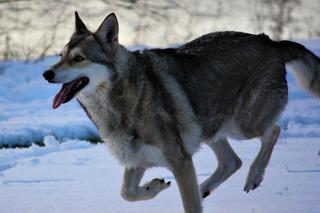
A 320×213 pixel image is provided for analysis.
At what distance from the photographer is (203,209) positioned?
14.7ft

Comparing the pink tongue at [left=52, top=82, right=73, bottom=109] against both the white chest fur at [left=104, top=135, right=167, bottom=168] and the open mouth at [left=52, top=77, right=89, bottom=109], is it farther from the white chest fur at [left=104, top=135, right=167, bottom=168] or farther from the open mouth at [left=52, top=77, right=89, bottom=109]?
the white chest fur at [left=104, top=135, right=167, bottom=168]

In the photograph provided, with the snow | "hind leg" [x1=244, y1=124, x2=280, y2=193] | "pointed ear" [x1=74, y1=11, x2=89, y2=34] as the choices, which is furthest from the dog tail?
"pointed ear" [x1=74, y1=11, x2=89, y2=34]

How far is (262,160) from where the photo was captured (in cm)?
527

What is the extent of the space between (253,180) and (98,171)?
5.98ft

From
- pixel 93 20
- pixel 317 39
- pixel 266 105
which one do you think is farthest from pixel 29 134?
pixel 317 39

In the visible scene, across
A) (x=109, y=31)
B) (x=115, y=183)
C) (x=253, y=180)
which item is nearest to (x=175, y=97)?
(x=109, y=31)

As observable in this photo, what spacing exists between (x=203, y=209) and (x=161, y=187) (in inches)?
15.2

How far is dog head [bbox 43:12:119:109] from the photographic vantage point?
4207mm

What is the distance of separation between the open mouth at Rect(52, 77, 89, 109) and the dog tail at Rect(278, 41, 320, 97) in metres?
2.09

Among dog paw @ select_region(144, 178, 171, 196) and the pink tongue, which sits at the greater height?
the pink tongue

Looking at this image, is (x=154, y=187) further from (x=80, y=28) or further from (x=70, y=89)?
(x=80, y=28)

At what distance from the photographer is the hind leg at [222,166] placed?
5.16 metres

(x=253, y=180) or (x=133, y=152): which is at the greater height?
(x=133, y=152)

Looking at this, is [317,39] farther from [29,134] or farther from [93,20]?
[29,134]
